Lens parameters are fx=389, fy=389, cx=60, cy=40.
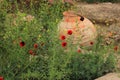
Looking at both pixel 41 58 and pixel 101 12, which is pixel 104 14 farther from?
pixel 41 58

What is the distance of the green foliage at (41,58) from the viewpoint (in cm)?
439

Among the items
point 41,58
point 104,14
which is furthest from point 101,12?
point 41,58

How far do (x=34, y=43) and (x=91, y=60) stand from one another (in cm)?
75

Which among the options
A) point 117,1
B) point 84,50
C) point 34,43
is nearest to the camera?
point 34,43

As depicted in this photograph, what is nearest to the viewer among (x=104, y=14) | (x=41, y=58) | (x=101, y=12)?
(x=41, y=58)

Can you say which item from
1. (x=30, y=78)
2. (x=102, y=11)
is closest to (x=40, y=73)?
(x=30, y=78)

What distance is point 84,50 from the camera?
5434mm

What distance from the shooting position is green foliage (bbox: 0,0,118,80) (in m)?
4.39

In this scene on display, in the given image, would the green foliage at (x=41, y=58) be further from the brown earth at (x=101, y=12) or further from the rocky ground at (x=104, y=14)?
the brown earth at (x=101, y=12)

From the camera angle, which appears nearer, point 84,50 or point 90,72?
point 90,72

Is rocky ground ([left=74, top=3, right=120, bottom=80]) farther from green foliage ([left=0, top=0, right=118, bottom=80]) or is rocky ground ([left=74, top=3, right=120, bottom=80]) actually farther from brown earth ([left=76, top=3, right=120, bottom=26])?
green foliage ([left=0, top=0, right=118, bottom=80])

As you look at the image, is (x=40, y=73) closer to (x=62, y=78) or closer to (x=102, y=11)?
(x=62, y=78)

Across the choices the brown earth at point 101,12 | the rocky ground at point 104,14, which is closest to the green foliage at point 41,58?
the rocky ground at point 104,14

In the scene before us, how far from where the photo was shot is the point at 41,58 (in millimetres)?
4766
